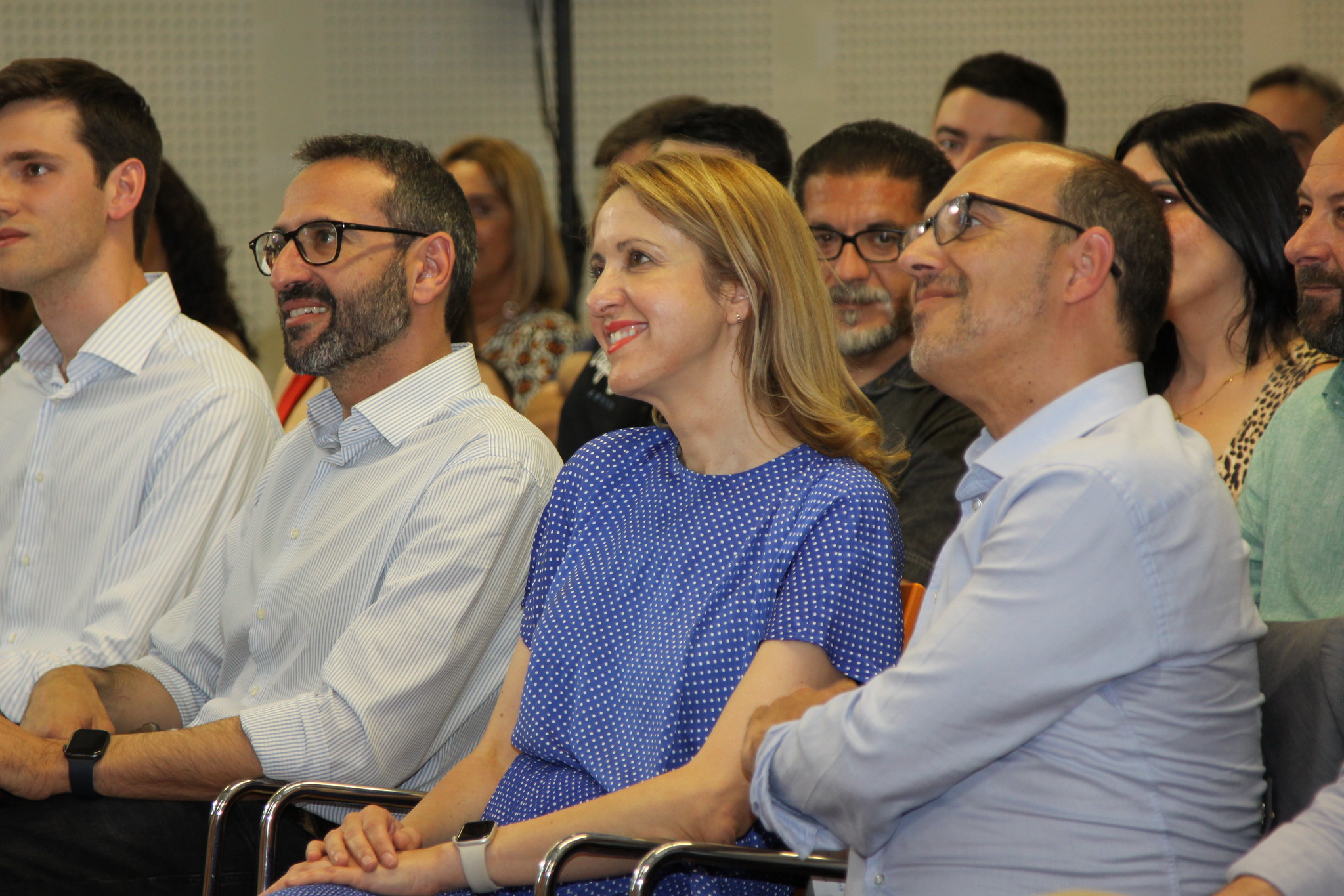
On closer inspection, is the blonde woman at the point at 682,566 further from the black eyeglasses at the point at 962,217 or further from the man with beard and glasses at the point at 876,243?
the man with beard and glasses at the point at 876,243

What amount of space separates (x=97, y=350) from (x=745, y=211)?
149 centimetres

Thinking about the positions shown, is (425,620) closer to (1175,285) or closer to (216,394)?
(216,394)

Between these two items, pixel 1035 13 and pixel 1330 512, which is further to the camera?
pixel 1035 13

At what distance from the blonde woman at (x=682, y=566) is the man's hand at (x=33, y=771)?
613mm

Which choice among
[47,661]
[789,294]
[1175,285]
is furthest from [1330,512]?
[47,661]

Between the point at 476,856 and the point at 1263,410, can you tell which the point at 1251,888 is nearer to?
the point at 476,856

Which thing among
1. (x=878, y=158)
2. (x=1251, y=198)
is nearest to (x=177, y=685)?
(x=878, y=158)

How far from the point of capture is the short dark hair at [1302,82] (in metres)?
4.30

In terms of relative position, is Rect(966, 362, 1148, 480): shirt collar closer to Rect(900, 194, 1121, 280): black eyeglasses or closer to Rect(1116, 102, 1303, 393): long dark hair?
Rect(900, 194, 1121, 280): black eyeglasses

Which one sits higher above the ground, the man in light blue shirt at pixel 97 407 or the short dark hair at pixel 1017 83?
the short dark hair at pixel 1017 83

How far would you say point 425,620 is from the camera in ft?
6.84

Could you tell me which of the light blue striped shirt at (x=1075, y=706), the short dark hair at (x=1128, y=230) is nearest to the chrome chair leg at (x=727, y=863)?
the light blue striped shirt at (x=1075, y=706)

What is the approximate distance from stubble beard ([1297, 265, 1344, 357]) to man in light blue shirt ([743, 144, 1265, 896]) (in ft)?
1.93

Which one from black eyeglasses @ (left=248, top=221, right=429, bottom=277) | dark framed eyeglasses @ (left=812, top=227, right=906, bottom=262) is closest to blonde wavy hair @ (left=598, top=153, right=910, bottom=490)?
black eyeglasses @ (left=248, top=221, right=429, bottom=277)
